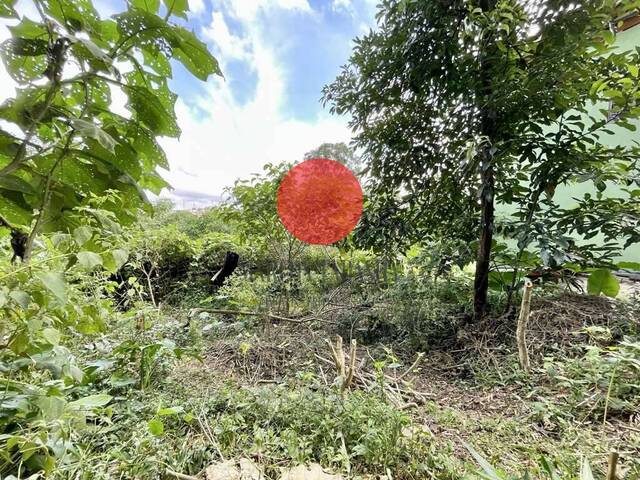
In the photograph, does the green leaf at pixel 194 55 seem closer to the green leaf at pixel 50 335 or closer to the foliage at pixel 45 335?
the foliage at pixel 45 335

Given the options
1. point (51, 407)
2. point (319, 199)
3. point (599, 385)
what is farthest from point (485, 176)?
point (51, 407)

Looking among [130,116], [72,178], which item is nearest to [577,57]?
[130,116]

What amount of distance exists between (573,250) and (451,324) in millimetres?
974

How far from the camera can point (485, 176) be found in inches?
71.8

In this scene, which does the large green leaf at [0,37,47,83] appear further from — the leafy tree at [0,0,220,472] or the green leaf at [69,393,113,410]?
the green leaf at [69,393,113,410]

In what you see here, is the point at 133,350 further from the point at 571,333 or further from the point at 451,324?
the point at 571,333

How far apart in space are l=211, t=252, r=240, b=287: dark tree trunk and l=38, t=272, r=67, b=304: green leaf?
3731 millimetres

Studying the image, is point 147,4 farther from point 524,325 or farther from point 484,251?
point 484,251

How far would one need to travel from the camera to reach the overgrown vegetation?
539 millimetres

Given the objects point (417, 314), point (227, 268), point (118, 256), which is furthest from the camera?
point (227, 268)

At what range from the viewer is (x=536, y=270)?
80.8 inches

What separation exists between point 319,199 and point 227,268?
2.17 m

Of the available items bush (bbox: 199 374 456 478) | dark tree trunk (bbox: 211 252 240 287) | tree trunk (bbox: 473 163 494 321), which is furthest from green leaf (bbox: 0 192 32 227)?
dark tree trunk (bbox: 211 252 240 287)

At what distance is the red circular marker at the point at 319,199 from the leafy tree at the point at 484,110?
25 cm
